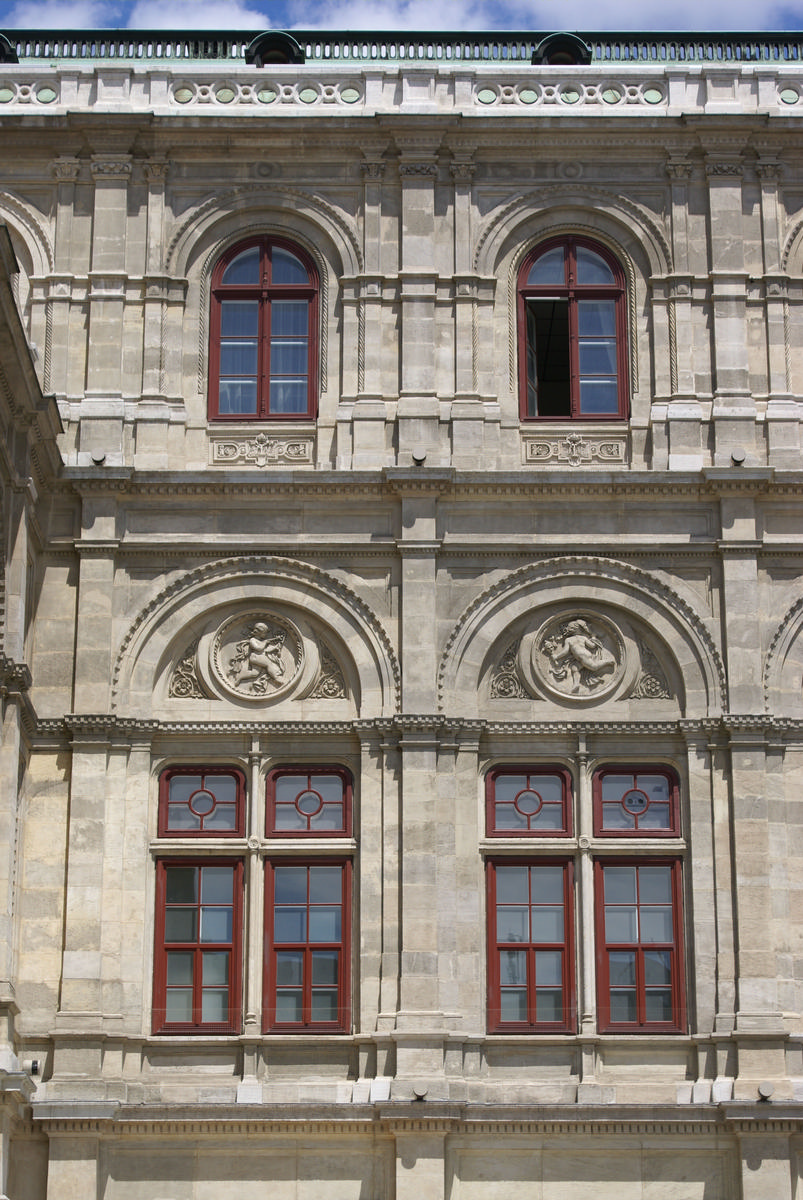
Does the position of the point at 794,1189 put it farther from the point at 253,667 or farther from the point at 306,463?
the point at 306,463

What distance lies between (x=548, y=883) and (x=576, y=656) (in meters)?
2.99

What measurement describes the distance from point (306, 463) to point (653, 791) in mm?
6355

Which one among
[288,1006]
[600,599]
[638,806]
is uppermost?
[600,599]

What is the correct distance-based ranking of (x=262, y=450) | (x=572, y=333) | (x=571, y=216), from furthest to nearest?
(x=571, y=216) < (x=572, y=333) < (x=262, y=450)

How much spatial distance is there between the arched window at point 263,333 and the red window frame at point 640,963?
7.68 metres

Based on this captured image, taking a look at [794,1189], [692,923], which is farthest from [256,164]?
[794,1189]

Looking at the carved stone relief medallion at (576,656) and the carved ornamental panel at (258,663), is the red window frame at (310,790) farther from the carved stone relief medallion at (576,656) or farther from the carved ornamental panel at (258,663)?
the carved stone relief medallion at (576,656)

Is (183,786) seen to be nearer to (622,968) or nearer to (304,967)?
(304,967)

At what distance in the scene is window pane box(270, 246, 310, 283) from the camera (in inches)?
1237

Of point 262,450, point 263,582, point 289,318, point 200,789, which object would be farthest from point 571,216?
point 200,789

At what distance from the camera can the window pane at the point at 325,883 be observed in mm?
28688

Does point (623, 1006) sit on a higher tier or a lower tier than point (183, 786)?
lower

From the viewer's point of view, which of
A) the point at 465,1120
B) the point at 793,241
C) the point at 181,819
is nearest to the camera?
the point at 465,1120

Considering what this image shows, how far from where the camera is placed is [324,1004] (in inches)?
1111
